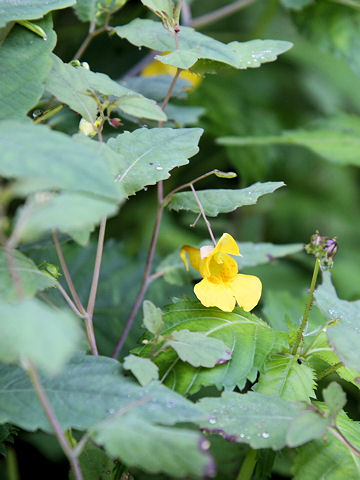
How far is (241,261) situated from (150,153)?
278 mm

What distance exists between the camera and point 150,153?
2.35 feet

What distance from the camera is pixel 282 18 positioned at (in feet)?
7.19

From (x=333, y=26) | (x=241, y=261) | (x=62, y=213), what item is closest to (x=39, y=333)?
(x=62, y=213)

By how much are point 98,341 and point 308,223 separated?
1234 millimetres

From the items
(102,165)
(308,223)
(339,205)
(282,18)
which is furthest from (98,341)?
(282,18)

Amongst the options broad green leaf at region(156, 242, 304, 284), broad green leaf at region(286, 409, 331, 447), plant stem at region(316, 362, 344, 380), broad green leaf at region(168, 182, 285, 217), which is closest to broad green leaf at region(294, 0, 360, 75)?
broad green leaf at region(156, 242, 304, 284)

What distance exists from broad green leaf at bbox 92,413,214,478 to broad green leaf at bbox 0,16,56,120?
401mm

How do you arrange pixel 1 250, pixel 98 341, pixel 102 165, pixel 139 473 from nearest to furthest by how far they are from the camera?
pixel 102 165, pixel 1 250, pixel 139 473, pixel 98 341

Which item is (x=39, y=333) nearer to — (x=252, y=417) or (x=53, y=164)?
(x=53, y=164)

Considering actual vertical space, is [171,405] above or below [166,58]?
below

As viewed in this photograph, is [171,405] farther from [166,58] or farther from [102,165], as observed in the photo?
[166,58]

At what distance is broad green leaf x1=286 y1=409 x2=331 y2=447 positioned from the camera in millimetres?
542

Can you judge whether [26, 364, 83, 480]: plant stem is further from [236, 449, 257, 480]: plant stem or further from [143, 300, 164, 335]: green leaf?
[236, 449, 257, 480]: plant stem

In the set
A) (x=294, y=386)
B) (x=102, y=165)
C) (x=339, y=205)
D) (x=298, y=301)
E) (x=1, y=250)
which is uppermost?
(x=102, y=165)
